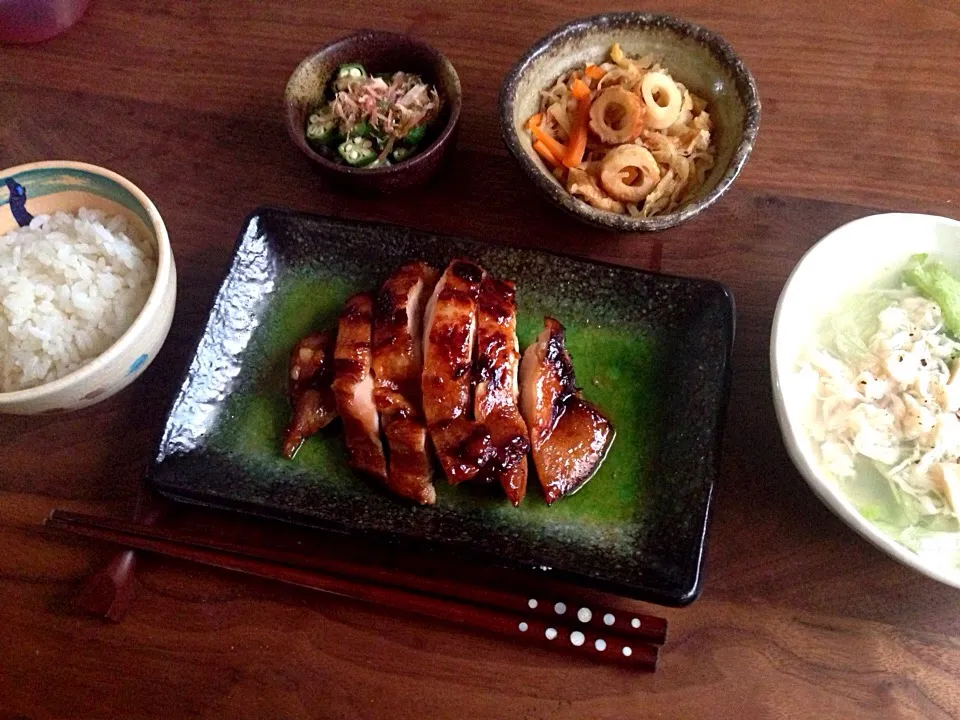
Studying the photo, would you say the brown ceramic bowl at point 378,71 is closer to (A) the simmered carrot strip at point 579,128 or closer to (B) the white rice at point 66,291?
(A) the simmered carrot strip at point 579,128

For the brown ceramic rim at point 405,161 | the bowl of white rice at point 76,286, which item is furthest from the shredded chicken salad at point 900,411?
the bowl of white rice at point 76,286

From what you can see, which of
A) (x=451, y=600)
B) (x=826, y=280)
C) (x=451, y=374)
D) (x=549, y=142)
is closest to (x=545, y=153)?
(x=549, y=142)

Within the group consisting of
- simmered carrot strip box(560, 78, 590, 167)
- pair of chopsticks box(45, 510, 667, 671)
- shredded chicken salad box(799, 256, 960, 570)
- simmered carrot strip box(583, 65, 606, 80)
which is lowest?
pair of chopsticks box(45, 510, 667, 671)

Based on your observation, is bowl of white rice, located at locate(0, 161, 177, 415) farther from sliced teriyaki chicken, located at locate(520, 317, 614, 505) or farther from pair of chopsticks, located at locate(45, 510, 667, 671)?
sliced teriyaki chicken, located at locate(520, 317, 614, 505)

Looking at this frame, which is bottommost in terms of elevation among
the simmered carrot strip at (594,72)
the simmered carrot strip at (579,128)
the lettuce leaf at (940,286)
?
the lettuce leaf at (940,286)

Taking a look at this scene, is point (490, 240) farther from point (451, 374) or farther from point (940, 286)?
point (940, 286)

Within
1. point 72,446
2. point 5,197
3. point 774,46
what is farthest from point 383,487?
point 774,46

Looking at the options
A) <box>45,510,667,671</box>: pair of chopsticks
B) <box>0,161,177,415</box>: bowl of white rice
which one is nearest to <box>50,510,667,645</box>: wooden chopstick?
<box>45,510,667,671</box>: pair of chopsticks
